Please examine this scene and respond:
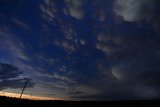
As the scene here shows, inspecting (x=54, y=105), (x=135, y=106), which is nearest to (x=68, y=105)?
(x=54, y=105)

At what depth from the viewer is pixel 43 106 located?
1711 cm

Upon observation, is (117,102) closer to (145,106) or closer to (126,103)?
(126,103)

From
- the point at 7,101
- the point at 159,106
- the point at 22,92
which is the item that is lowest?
the point at 159,106

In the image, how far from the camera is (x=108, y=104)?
16.8 meters

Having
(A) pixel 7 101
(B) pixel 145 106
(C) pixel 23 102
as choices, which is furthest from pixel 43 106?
(B) pixel 145 106

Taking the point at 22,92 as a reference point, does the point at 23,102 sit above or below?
below

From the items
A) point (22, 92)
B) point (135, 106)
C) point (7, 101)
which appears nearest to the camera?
point (135, 106)

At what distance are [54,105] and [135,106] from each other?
799 centimetres

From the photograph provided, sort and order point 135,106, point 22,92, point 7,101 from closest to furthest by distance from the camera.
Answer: point 135,106 < point 7,101 < point 22,92

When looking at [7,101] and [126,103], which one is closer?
[126,103]

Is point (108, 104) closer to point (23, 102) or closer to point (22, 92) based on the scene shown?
point (23, 102)

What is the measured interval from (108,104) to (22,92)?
32006mm

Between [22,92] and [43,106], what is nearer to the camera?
[43,106]

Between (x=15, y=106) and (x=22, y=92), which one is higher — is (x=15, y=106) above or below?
below
